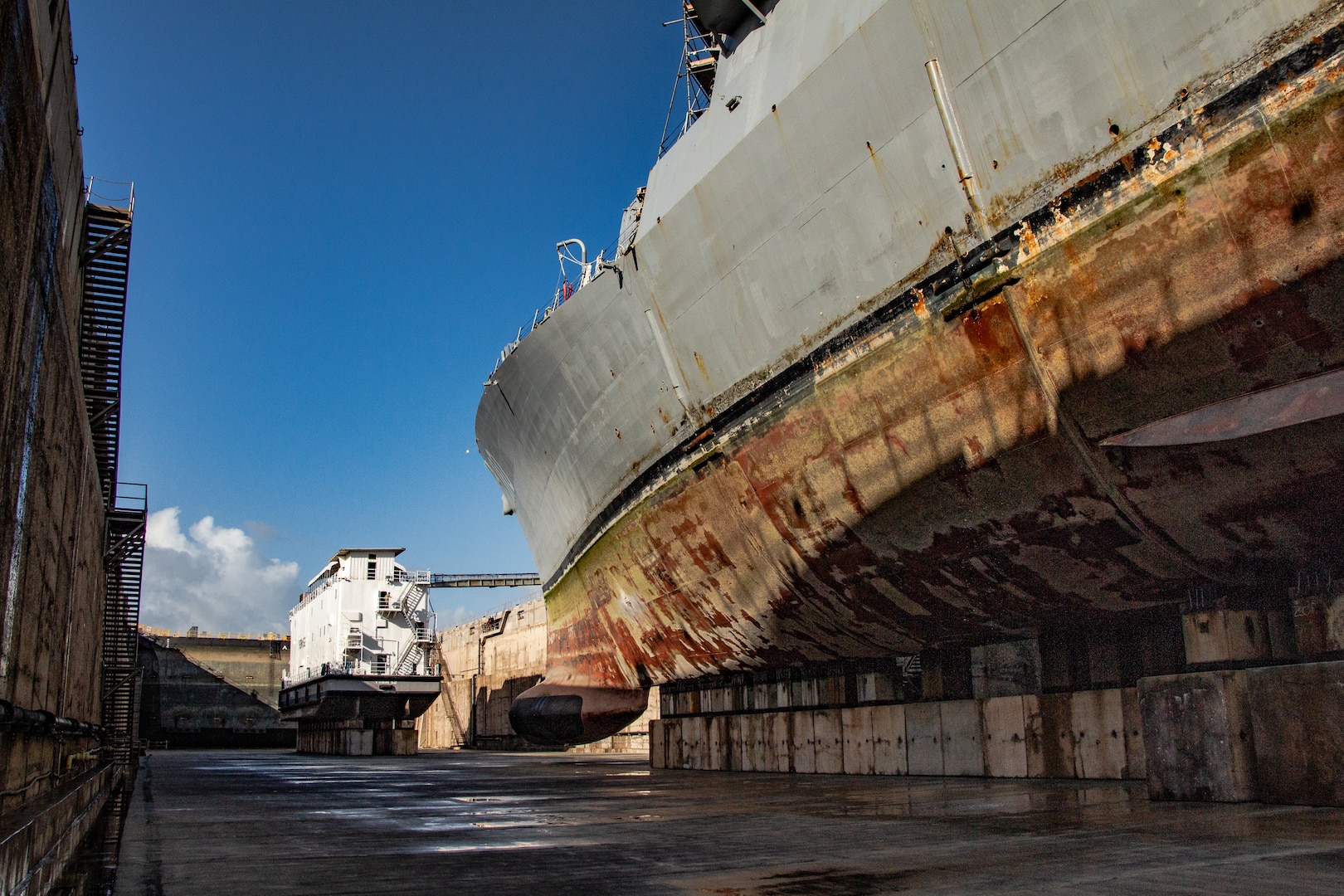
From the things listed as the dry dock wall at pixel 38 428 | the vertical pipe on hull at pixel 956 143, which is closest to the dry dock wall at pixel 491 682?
the dry dock wall at pixel 38 428

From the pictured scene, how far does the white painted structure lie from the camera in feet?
126

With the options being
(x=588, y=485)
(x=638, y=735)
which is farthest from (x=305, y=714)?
(x=588, y=485)

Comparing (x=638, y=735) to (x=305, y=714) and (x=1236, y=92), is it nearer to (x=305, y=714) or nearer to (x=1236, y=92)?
(x=305, y=714)

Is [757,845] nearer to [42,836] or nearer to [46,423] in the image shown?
[42,836]

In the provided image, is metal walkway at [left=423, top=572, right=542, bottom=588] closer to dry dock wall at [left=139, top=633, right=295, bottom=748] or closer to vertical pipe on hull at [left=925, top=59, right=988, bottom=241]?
dry dock wall at [left=139, top=633, right=295, bottom=748]

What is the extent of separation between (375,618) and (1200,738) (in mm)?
36381

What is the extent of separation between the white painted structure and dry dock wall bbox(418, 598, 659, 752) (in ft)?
11.8

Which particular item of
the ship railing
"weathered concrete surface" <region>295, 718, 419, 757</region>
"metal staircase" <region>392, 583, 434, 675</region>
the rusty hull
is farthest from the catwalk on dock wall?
the ship railing

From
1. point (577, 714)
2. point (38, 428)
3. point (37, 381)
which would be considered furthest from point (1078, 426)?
point (577, 714)

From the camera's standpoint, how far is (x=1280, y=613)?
25.6ft

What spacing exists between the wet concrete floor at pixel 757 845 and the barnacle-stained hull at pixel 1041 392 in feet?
7.06

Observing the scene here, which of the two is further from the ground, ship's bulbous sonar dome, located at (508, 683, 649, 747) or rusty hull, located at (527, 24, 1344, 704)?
rusty hull, located at (527, 24, 1344, 704)

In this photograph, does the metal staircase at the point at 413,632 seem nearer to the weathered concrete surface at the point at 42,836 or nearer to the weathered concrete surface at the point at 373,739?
the weathered concrete surface at the point at 373,739

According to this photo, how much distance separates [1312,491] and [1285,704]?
5.29ft
